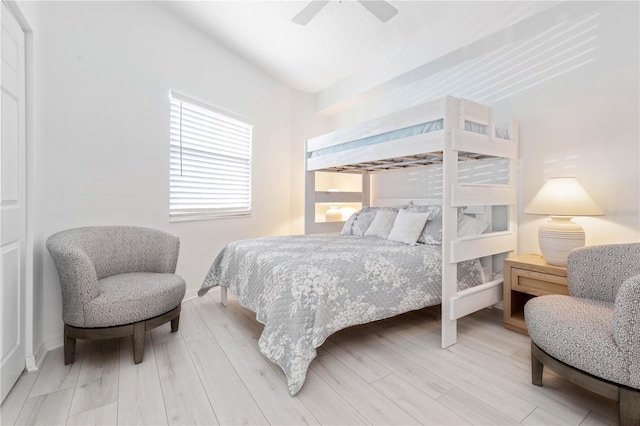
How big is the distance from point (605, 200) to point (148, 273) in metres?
3.48

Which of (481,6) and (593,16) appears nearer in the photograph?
(593,16)

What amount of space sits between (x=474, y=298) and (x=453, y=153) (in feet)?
3.63

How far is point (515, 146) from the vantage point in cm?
259

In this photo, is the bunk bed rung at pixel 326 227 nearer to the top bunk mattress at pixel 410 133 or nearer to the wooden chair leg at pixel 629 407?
the top bunk mattress at pixel 410 133

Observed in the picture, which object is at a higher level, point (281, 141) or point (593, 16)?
point (593, 16)

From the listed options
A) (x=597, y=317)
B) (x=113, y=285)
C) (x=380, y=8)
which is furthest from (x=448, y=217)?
(x=113, y=285)

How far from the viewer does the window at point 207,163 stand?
3.03 metres

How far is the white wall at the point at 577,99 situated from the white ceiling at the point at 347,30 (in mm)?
192

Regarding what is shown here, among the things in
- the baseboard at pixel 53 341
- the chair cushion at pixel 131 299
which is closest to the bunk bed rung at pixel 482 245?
the chair cushion at pixel 131 299

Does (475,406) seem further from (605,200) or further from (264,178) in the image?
(264,178)

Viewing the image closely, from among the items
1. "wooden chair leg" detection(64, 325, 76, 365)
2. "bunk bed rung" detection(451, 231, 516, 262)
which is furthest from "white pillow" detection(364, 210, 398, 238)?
"wooden chair leg" detection(64, 325, 76, 365)

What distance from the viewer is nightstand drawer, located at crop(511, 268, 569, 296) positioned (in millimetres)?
2051

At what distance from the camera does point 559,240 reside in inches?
82.7

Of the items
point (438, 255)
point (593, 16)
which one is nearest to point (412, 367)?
point (438, 255)
